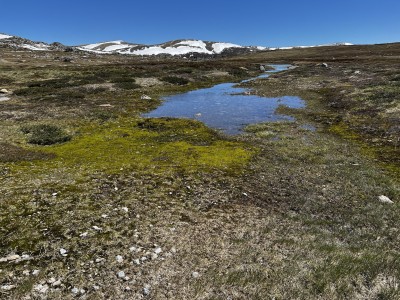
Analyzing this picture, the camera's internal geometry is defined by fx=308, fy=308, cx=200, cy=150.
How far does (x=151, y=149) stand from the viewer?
72.5 feet

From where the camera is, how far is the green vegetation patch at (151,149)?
1891cm

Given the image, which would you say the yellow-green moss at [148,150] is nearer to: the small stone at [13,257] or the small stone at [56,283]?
the small stone at [13,257]

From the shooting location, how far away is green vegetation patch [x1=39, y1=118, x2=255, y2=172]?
1891 cm

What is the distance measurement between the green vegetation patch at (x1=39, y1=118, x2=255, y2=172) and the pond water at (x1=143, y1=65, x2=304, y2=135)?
3828 millimetres

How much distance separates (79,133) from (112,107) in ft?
42.9

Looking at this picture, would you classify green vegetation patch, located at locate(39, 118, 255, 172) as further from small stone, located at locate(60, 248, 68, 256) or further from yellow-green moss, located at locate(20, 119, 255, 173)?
small stone, located at locate(60, 248, 68, 256)

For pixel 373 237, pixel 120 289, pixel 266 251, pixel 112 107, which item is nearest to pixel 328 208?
pixel 373 237

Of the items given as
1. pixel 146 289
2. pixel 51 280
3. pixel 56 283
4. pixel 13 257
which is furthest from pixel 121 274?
pixel 13 257

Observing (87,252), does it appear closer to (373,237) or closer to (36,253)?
(36,253)

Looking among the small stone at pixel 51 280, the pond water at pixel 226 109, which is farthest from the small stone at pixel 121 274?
the pond water at pixel 226 109

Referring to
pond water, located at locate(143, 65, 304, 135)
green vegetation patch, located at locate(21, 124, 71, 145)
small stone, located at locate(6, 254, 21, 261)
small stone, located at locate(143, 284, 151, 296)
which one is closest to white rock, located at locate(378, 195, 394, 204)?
small stone, located at locate(143, 284, 151, 296)

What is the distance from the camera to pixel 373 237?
1168 cm

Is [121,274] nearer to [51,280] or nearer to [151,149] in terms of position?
[51,280]

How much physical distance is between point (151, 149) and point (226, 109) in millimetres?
18676
